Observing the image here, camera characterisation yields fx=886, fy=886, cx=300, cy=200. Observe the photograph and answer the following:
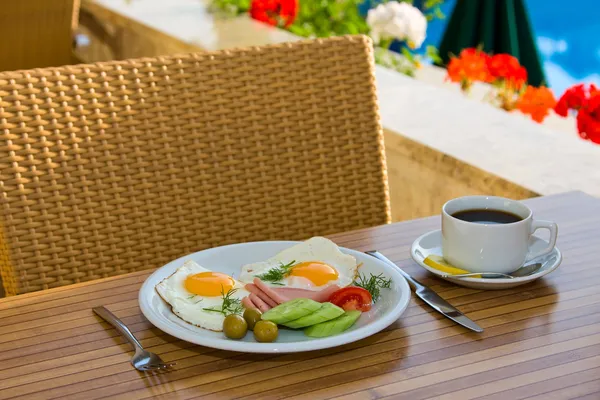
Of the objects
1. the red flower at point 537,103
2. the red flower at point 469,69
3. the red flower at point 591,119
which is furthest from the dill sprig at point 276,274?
the red flower at point 469,69

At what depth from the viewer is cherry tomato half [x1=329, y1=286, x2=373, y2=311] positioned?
0.97m

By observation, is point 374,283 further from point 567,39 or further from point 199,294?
point 567,39

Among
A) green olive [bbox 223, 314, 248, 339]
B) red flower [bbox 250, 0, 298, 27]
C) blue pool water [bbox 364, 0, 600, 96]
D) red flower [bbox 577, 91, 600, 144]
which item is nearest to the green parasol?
red flower [bbox 250, 0, 298, 27]

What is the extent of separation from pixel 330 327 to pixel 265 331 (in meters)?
0.07

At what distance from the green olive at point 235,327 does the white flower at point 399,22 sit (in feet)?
7.78

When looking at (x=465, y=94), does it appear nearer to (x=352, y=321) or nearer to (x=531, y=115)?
(x=531, y=115)

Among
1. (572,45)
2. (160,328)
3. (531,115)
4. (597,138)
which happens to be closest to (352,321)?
(160,328)

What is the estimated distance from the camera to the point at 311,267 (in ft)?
3.37

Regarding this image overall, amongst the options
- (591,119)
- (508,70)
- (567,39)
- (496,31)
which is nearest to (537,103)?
(508,70)

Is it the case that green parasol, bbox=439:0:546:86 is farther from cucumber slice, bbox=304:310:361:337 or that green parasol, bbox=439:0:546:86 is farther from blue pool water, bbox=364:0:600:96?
cucumber slice, bbox=304:310:361:337

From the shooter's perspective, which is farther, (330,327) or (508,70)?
(508,70)

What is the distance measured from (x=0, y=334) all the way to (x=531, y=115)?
74.8 inches

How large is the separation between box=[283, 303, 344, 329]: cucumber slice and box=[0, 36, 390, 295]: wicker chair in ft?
1.87

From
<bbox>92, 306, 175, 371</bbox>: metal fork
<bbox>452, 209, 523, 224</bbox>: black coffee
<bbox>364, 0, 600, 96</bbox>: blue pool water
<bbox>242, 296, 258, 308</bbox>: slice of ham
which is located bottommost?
<bbox>364, 0, 600, 96</bbox>: blue pool water
